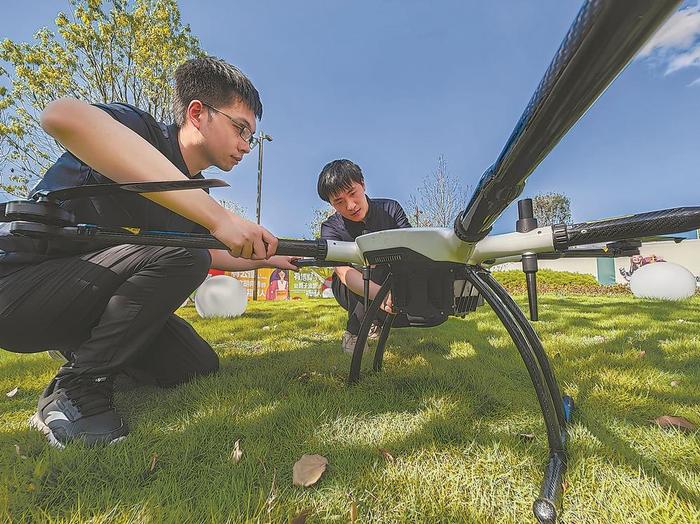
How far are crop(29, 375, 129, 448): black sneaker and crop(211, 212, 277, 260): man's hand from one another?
0.82m

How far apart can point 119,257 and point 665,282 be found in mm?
8456

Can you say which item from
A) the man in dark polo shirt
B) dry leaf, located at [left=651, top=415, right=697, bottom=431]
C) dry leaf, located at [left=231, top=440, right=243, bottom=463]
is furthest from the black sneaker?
dry leaf, located at [left=651, top=415, right=697, bottom=431]

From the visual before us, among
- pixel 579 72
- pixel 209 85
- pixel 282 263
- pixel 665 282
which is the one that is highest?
pixel 209 85

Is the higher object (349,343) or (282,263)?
(282,263)

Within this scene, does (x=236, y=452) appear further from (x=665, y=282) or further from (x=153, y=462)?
(x=665, y=282)

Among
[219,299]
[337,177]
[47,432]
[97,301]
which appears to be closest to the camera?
[47,432]

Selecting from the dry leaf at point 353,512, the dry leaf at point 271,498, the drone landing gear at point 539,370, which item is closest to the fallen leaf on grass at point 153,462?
the dry leaf at point 271,498

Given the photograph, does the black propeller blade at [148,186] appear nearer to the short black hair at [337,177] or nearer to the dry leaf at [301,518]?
the dry leaf at [301,518]

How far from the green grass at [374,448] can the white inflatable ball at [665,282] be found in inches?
227

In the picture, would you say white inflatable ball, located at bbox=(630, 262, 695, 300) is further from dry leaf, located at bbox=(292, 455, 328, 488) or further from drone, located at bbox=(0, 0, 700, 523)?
dry leaf, located at bbox=(292, 455, 328, 488)

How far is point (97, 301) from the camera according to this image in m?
1.46

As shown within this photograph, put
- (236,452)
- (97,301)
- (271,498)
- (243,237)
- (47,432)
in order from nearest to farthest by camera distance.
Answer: (271,498) → (243,237) → (236,452) → (47,432) → (97,301)

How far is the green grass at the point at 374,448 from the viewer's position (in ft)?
2.94

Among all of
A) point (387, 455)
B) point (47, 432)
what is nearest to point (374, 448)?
point (387, 455)
